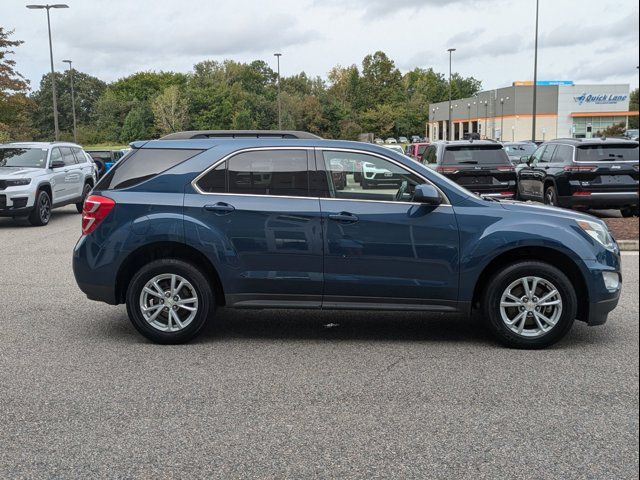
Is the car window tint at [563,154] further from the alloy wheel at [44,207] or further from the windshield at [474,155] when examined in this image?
the alloy wheel at [44,207]

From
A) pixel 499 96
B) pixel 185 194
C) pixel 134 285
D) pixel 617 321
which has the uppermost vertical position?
pixel 499 96

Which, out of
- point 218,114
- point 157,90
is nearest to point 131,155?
point 218,114

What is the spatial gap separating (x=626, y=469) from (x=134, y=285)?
404cm

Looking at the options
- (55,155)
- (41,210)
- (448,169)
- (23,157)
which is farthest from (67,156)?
(448,169)

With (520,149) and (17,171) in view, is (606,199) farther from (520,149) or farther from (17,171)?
(520,149)

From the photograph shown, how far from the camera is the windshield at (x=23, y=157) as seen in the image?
16.5 metres

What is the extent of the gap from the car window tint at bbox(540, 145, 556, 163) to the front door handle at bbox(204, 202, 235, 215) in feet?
38.9

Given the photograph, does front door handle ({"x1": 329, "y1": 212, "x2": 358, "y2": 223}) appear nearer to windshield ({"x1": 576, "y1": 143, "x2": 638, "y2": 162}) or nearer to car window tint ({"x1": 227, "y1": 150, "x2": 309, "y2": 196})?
car window tint ({"x1": 227, "y1": 150, "x2": 309, "y2": 196})

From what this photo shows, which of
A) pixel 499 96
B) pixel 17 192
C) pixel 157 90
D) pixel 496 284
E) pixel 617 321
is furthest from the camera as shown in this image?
pixel 157 90

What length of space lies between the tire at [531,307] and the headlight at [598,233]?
437mm

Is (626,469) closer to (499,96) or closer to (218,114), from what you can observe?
(218,114)

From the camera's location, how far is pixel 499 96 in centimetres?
8912

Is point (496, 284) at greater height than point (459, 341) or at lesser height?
greater

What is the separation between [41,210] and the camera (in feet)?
52.8
